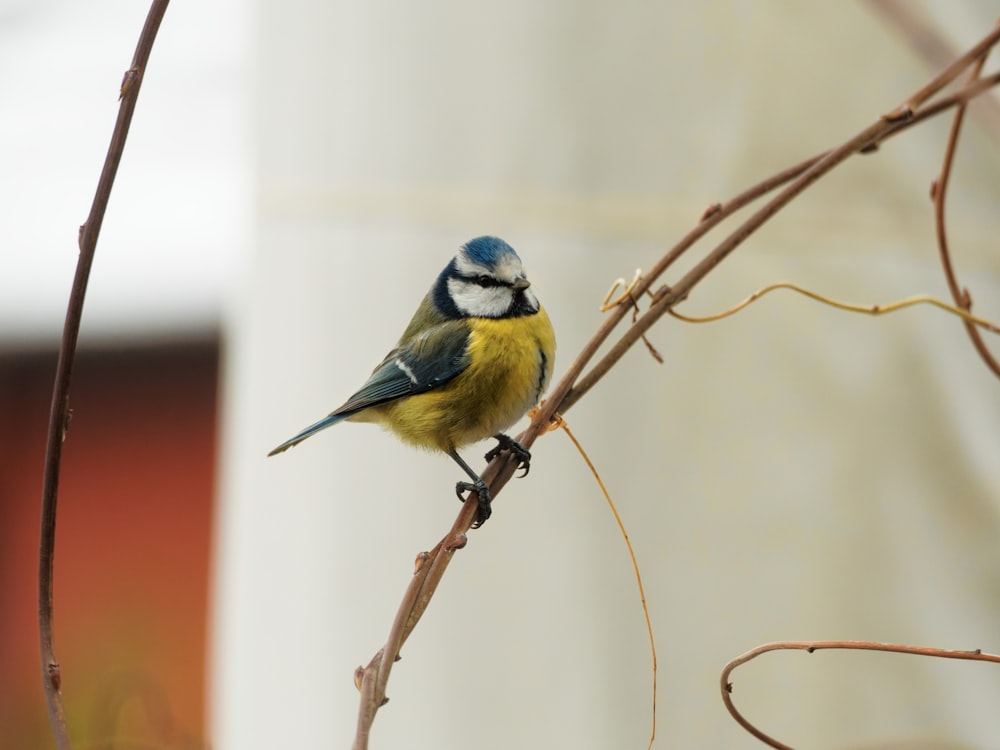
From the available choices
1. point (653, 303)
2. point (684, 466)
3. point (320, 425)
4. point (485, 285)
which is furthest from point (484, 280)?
point (684, 466)

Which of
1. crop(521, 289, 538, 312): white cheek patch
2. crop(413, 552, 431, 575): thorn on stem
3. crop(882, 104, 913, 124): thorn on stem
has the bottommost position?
crop(413, 552, 431, 575): thorn on stem

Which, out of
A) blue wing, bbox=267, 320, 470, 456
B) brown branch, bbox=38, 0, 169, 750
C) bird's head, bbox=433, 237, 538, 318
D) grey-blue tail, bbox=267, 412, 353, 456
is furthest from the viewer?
blue wing, bbox=267, 320, 470, 456

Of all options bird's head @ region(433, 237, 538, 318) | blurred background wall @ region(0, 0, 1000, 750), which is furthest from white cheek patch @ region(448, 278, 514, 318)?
blurred background wall @ region(0, 0, 1000, 750)

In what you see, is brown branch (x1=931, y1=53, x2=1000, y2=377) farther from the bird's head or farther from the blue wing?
the blue wing

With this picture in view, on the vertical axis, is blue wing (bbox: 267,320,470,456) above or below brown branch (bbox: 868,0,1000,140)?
below

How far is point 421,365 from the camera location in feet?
2.20

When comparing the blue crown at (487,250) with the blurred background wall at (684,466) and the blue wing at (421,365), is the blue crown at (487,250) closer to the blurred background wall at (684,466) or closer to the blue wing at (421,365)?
the blue wing at (421,365)

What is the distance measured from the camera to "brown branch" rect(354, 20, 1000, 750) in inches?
11.7

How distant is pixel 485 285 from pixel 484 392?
65 millimetres

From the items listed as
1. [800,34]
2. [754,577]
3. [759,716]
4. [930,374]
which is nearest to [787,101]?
[800,34]

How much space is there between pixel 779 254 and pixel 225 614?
0.73 metres

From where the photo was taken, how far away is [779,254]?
1.08 metres

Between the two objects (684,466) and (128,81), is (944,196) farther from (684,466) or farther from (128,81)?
(684,466)

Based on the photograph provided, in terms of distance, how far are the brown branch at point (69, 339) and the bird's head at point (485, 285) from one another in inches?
8.4
